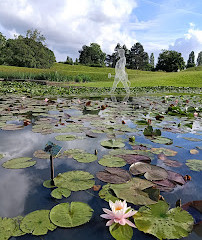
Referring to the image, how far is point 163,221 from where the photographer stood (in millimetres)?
868

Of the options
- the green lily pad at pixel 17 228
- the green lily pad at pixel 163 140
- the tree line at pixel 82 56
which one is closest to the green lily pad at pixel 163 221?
the green lily pad at pixel 17 228

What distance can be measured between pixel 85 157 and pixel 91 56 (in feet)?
174

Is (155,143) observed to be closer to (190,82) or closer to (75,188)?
(75,188)

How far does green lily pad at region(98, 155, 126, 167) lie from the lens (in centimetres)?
143

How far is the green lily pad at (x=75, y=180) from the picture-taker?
44.2 inches

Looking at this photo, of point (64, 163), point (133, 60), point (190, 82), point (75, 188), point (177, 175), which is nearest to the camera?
point (75, 188)

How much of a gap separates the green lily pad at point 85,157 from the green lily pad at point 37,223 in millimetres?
614

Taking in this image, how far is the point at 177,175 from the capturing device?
4.17 feet

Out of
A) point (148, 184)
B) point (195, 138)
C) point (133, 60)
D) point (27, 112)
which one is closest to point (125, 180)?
point (148, 184)

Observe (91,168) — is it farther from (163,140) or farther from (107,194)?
(163,140)

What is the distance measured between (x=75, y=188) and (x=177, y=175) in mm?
677

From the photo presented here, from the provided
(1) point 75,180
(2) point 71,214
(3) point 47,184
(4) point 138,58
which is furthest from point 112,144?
(4) point 138,58

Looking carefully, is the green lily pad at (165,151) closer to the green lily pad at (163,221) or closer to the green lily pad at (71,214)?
the green lily pad at (163,221)

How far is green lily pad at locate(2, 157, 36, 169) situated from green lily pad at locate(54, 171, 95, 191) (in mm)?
323
